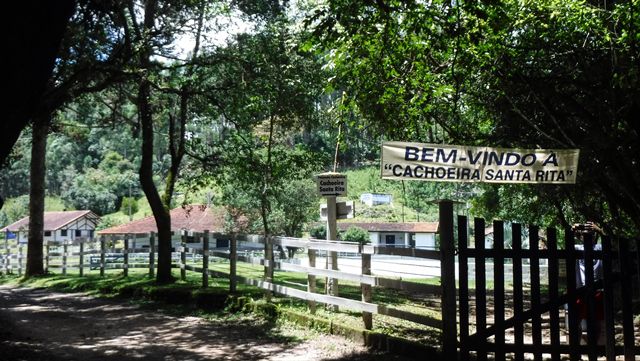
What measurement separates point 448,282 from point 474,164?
65.6 inches

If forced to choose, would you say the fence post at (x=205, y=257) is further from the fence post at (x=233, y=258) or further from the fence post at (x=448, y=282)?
the fence post at (x=448, y=282)

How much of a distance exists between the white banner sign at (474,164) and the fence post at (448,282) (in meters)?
0.78

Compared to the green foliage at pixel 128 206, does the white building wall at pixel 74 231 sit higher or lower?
lower

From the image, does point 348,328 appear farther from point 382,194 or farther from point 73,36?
point 382,194

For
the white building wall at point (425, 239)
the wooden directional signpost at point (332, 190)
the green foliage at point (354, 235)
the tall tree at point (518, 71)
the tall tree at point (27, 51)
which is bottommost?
the white building wall at point (425, 239)

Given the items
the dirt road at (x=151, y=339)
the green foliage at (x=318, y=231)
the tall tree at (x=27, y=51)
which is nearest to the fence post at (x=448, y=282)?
the dirt road at (x=151, y=339)

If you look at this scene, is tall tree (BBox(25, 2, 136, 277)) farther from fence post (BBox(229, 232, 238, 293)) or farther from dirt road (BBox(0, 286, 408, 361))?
fence post (BBox(229, 232, 238, 293))

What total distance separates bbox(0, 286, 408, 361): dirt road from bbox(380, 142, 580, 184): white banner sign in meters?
2.30

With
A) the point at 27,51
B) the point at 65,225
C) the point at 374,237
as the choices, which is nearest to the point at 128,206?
the point at 65,225

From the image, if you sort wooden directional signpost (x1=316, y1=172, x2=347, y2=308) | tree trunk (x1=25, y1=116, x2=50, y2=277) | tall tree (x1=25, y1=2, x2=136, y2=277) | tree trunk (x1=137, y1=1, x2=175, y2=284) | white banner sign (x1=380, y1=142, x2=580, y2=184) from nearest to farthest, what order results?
white banner sign (x1=380, y1=142, x2=580, y2=184)
wooden directional signpost (x1=316, y1=172, x2=347, y2=308)
tall tree (x1=25, y1=2, x2=136, y2=277)
tree trunk (x1=137, y1=1, x2=175, y2=284)
tree trunk (x1=25, y1=116, x2=50, y2=277)

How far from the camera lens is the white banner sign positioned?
23.5ft

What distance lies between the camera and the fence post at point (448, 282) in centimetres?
641

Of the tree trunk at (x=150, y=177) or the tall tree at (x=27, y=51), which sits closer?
the tall tree at (x=27, y=51)

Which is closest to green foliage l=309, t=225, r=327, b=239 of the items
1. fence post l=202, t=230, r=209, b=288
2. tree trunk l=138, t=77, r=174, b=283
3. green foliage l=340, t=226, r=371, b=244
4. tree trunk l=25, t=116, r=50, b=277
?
green foliage l=340, t=226, r=371, b=244
